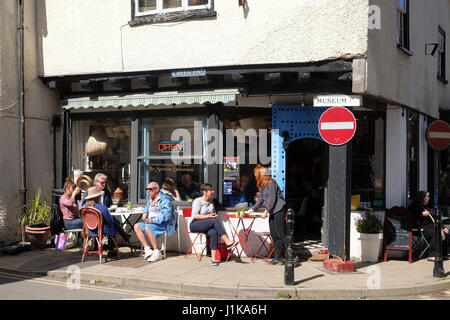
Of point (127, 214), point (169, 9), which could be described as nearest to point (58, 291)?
→ point (127, 214)

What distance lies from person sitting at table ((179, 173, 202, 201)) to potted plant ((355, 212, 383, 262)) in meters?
3.43

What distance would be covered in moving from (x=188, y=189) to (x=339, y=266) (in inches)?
144

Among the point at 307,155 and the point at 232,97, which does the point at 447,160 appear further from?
the point at 232,97

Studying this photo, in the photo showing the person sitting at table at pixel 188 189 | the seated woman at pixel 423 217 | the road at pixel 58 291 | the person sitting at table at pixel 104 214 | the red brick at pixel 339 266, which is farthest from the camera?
the person sitting at table at pixel 188 189

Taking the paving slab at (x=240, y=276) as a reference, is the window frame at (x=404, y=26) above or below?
above

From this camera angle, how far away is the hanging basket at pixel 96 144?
1121cm

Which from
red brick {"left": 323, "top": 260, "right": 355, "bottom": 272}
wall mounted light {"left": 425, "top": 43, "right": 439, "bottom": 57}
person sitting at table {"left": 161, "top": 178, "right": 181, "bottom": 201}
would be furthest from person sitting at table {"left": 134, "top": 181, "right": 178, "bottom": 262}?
wall mounted light {"left": 425, "top": 43, "right": 439, "bottom": 57}

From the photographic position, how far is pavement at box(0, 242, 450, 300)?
7.07 m

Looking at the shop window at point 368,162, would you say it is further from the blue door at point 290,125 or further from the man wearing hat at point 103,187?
the man wearing hat at point 103,187

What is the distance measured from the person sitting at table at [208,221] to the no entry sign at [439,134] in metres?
5.89

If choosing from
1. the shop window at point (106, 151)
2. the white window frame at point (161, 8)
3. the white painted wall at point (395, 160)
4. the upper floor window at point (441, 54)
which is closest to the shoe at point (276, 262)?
the white painted wall at point (395, 160)

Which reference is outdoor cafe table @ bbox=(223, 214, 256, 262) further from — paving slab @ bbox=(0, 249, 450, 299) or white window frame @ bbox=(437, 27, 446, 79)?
white window frame @ bbox=(437, 27, 446, 79)

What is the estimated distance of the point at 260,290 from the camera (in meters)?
7.01
